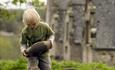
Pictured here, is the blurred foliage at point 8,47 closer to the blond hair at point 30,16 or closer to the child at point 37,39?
the child at point 37,39

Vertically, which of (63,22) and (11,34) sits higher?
(63,22)

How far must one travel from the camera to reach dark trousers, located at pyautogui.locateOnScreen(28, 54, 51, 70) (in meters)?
12.6

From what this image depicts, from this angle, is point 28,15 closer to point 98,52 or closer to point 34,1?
point 34,1

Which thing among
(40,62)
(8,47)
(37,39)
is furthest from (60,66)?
(8,47)

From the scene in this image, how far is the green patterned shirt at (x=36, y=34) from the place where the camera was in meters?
12.6

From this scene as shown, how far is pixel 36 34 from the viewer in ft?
41.3

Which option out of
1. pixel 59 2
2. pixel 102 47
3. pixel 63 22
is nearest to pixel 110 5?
pixel 102 47

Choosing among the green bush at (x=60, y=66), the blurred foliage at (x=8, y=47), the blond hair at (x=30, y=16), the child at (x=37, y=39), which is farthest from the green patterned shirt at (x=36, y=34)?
the blurred foliage at (x=8, y=47)

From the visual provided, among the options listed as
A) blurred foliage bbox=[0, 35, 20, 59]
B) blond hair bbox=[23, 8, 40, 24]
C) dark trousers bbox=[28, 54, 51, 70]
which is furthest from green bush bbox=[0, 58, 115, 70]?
blurred foliage bbox=[0, 35, 20, 59]

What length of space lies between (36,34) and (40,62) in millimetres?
525

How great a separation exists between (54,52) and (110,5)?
1445 cm

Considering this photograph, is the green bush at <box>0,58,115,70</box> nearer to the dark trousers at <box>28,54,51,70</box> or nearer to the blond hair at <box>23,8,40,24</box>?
the dark trousers at <box>28,54,51,70</box>

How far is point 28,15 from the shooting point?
1226 centimetres

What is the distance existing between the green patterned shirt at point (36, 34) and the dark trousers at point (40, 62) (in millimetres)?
295
